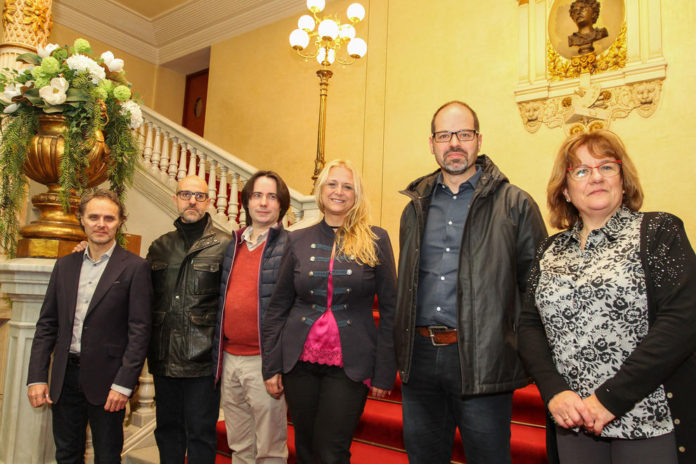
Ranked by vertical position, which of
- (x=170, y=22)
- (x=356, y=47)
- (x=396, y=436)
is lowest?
(x=396, y=436)

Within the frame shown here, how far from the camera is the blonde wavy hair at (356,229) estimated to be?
199 cm

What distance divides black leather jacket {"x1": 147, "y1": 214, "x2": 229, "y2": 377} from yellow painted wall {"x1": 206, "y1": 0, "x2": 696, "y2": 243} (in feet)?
12.3

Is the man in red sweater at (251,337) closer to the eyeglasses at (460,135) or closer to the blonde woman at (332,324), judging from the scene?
the blonde woman at (332,324)

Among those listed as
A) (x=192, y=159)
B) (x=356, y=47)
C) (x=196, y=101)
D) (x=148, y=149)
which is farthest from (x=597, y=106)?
(x=196, y=101)

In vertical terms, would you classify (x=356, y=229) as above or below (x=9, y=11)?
below

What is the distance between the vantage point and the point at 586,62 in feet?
15.8

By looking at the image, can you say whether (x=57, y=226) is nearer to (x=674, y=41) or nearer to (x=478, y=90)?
(x=478, y=90)

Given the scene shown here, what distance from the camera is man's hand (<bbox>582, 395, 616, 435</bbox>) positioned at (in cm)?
130

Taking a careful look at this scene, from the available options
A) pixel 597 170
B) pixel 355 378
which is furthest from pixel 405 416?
pixel 597 170

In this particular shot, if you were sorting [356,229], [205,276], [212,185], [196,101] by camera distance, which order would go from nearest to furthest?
[356,229] < [205,276] < [212,185] < [196,101]

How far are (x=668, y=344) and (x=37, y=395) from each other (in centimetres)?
244

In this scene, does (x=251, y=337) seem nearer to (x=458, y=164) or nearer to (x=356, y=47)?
(x=458, y=164)

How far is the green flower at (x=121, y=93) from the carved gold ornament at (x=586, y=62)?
4.04 metres

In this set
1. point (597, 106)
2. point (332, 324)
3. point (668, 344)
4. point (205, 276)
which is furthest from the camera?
point (597, 106)
